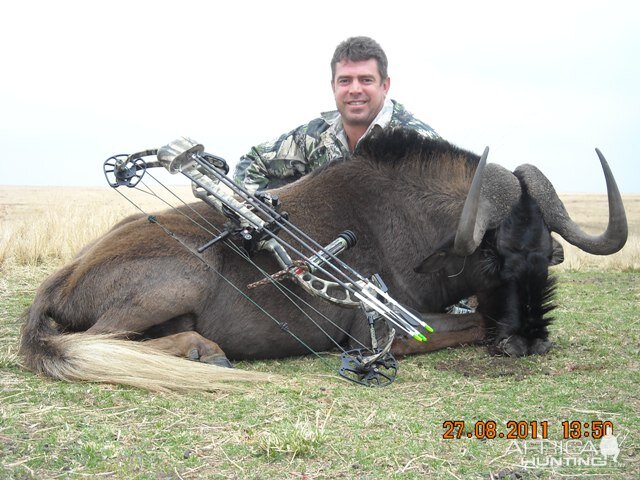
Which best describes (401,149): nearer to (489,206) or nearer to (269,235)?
(489,206)

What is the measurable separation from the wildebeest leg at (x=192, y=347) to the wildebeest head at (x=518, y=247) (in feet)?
5.78

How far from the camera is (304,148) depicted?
8.27 m

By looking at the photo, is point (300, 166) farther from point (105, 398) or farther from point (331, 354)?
point (105, 398)

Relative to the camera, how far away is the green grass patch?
3.24m

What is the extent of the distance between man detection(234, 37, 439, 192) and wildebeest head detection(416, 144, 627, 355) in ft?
7.17

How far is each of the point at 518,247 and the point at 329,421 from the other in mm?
2444

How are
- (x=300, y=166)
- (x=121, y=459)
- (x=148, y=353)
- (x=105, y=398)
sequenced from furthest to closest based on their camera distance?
(x=300, y=166)
(x=148, y=353)
(x=105, y=398)
(x=121, y=459)

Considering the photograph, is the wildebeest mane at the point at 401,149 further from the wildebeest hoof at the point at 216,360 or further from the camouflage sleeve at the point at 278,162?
the wildebeest hoof at the point at 216,360

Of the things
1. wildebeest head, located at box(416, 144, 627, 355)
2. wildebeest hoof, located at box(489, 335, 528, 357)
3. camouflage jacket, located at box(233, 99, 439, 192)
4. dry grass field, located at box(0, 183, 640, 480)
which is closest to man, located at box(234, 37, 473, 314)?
camouflage jacket, located at box(233, 99, 439, 192)

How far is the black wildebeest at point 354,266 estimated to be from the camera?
16.4 ft

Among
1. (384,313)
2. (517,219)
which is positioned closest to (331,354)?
(384,313)

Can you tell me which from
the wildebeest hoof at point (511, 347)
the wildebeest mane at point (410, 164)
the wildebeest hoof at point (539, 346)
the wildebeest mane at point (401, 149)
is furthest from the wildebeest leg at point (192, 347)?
the wildebeest hoof at point (539, 346)

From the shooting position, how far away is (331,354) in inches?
224

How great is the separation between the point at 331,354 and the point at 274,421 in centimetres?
188
